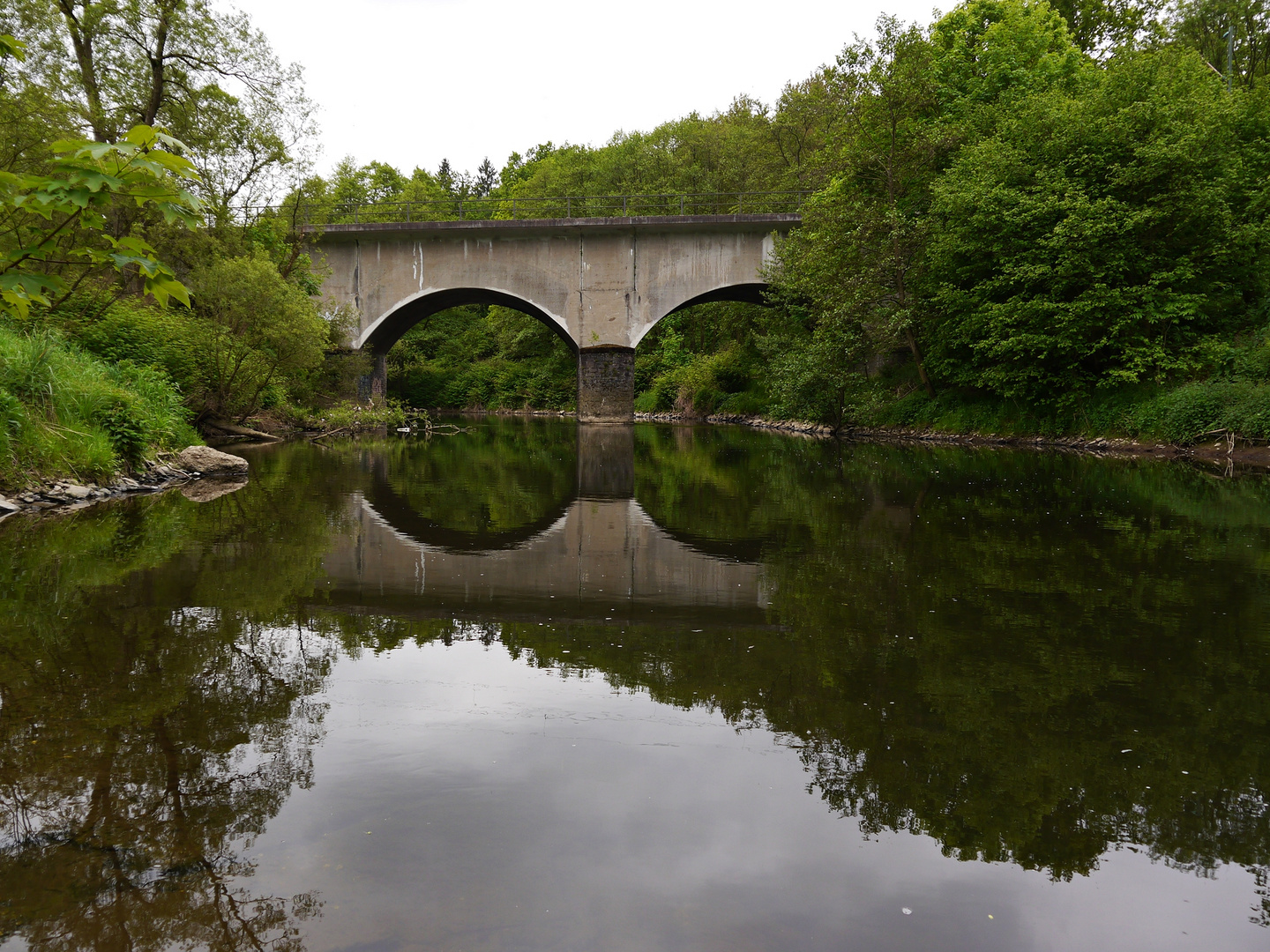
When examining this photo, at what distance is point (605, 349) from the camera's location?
32.3m

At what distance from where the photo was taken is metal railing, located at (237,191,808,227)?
2902cm

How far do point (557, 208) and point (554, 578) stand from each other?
50.1 meters

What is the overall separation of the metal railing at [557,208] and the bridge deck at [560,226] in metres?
0.31

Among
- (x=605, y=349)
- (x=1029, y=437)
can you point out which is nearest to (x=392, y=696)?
(x=1029, y=437)

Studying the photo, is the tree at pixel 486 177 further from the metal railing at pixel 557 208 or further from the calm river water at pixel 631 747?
the calm river water at pixel 631 747

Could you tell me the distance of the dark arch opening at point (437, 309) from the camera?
33094 mm

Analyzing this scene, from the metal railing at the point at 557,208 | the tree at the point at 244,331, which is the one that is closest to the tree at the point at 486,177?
the metal railing at the point at 557,208

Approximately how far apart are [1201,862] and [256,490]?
1123 cm

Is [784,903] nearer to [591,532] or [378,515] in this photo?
[591,532]

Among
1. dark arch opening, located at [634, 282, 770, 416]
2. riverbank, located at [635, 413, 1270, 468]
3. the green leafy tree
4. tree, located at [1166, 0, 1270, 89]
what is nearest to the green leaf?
the green leafy tree

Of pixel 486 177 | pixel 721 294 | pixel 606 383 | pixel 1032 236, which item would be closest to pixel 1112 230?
pixel 1032 236

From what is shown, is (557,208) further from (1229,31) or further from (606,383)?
(1229,31)

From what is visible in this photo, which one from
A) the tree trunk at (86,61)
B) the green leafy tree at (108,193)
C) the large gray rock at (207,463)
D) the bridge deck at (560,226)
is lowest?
the large gray rock at (207,463)

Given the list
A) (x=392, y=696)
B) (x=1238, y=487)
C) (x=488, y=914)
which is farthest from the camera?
(x=1238, y=487)
